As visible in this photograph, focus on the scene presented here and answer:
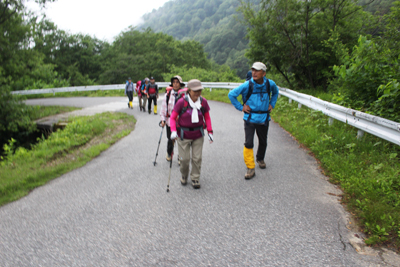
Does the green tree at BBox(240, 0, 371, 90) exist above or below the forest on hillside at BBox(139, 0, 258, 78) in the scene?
below

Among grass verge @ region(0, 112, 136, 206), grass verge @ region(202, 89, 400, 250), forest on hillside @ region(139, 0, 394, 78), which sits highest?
forest on hillside @ region(139, 0, 394, 78)

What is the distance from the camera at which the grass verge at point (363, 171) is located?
326cm

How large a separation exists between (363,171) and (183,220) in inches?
132

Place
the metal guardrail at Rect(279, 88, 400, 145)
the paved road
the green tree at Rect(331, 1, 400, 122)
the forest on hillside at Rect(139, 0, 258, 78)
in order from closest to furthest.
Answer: the paved road → the metal guardrail at Rect(279, 88, 400, 145) → the green tree at Rect(331, 1, 400, 122) → the forest on hillside at Rect(139, 0, 258, 78)

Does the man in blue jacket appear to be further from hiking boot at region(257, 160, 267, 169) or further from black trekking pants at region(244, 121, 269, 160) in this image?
hiking boot at region(257, 160, 267, 169)

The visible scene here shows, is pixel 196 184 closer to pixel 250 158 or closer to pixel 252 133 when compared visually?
pixel 250 158

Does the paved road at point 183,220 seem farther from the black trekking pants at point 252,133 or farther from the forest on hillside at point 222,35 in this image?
the forest on hillside at point 222,35

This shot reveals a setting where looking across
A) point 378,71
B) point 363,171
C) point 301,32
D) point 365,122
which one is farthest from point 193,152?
point 301,32

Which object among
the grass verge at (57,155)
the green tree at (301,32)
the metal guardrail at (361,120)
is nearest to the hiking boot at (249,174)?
the metal guardrail at (361,120)

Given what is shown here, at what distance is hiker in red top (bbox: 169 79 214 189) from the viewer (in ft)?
14.3

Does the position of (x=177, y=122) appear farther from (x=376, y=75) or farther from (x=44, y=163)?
(x=376, y=75)

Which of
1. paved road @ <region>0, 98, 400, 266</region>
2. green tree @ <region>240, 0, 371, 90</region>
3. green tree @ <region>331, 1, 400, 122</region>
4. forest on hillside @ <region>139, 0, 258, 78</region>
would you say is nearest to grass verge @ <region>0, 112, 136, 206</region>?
paved road @ <region>0, 98, 400, 266</region>

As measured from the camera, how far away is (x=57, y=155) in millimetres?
7180

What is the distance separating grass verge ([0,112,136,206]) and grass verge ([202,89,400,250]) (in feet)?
18.5
